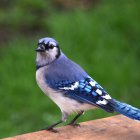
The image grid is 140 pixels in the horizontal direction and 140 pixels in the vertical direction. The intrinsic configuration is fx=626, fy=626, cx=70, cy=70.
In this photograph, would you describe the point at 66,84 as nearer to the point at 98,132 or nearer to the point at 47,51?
the point at 47,51

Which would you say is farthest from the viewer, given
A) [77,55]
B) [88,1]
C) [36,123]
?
[88,1]

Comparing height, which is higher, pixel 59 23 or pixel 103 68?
pixel 59 23

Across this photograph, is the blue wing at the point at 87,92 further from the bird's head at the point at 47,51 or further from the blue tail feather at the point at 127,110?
the bird's head at the point at 47,51

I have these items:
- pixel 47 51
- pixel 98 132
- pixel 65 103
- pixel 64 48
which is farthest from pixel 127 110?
pixel 64 48

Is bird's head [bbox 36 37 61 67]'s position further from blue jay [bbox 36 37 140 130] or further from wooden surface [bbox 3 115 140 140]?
wooden surface [bbox 3 115 140 140]

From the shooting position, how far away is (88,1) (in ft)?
26.6

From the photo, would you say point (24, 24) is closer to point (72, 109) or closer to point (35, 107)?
point (35, 107)

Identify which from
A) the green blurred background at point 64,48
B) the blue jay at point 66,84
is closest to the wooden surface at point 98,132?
the blue jay at point 66,84

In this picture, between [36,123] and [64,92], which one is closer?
[64,92]

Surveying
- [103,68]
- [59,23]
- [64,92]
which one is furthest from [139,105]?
[64,92]

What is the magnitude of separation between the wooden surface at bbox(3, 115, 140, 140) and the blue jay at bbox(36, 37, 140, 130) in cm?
8

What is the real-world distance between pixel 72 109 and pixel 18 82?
274cm

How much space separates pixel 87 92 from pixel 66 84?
124 mm

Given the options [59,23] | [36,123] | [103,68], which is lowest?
[36,123]
